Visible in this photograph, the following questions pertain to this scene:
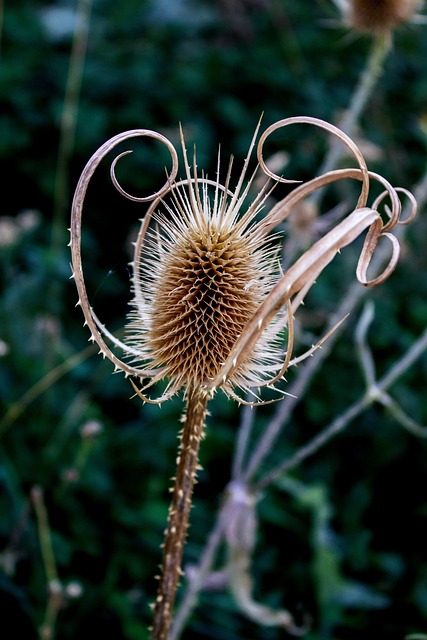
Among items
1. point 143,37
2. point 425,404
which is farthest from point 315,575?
point 143,37

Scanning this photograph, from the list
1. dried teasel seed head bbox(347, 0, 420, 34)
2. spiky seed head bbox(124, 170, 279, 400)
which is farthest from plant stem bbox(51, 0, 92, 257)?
spiky seed head bbox(124, 170, 279, 400)

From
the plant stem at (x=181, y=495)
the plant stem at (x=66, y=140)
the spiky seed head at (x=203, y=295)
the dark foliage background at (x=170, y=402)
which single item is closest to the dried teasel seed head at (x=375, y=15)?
the dark foliage background at (x=170, y=402)

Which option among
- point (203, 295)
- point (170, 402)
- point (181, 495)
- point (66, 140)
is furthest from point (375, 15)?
point (181, 495)

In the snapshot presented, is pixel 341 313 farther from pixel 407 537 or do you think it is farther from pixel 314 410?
pixel 407 537

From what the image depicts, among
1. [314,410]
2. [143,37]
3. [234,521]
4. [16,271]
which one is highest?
[143,37]

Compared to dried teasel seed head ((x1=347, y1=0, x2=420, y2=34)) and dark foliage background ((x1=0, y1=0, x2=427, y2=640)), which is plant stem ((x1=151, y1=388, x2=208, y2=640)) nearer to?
dark foliage background ((x1=0, y1=0, x2=427, y2=640))

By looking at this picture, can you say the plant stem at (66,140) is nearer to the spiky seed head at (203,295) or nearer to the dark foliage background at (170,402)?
the dark foliage background at (170,402)
